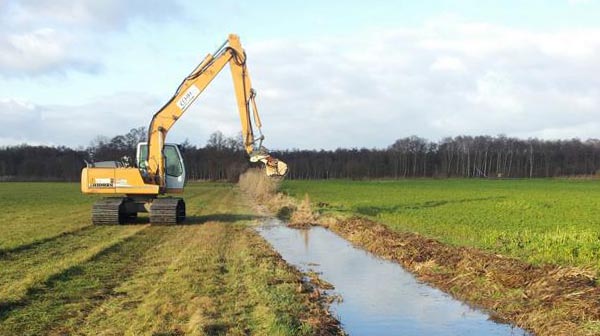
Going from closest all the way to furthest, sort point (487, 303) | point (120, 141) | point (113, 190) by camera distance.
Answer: point (487, 303), point (113, 190), point (120, 141)

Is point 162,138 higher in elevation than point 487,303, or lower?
higher

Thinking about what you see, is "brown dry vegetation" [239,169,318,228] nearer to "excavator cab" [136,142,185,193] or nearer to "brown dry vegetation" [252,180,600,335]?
"excavator cab" [136,142,185,193]

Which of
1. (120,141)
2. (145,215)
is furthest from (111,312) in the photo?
(120,141)

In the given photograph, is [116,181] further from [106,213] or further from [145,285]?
[145,285]

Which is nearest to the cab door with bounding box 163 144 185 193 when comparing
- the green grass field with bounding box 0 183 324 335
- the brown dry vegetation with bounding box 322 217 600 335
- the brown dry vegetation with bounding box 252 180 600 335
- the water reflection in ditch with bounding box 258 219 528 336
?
→ the green grass field with bounding box 0 183 324 335

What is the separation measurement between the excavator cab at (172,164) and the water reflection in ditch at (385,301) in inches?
303

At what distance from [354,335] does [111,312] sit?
3.52 meters

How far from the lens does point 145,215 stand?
1075 inches

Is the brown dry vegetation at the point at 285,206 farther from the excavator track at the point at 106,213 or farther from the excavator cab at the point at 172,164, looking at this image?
the excavator track at the point at 106,213

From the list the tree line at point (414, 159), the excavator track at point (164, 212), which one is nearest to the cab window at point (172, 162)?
the excavator track at point (164, 212)

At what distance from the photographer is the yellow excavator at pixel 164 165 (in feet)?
71.0

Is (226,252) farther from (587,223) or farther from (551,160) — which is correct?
(551,160)

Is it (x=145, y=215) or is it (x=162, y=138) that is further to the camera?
(x=145, y=215)

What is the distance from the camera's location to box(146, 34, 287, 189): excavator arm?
22.3m
